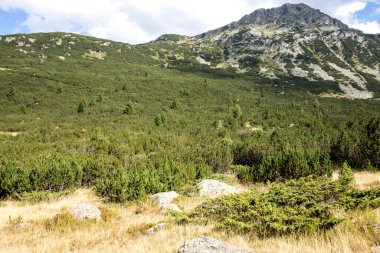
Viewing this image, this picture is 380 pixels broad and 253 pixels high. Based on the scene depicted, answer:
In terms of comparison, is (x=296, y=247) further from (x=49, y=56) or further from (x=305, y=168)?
(x=49, y=56)

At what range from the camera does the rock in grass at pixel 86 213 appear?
30.2 ft

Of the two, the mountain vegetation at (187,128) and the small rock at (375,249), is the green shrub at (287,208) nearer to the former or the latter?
the mountain vegetation at (187,128)

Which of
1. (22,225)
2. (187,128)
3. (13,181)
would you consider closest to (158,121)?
(187,128)

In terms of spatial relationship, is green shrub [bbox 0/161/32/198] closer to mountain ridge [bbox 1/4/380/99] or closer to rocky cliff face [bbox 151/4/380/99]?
mountain ridge [bbox 1/4/380/99]

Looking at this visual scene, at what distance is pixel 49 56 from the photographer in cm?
9325

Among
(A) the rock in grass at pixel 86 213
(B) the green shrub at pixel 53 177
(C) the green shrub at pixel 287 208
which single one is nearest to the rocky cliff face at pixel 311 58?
(B) the green shrub at pixel 53 177

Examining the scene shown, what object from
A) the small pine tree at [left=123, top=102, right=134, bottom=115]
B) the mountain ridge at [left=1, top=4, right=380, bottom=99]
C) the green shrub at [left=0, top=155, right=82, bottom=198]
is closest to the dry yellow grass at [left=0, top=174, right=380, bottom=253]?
the green shrub at [left=0, top=155, right=82, bottom=198]


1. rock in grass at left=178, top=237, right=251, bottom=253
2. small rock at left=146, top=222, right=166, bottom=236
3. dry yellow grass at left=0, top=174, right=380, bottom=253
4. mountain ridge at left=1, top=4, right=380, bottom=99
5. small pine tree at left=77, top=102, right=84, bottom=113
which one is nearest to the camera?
rock in grass at left=178, top=237, right=251, bottom=253

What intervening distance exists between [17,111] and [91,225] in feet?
182

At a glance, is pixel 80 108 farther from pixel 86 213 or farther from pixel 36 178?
pixel 86 213

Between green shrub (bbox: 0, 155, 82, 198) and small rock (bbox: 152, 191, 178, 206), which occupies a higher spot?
small rock (bbox: 152, 191, 178, 206)

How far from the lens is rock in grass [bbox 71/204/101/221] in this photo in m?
9.19

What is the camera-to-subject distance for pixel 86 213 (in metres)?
9.45

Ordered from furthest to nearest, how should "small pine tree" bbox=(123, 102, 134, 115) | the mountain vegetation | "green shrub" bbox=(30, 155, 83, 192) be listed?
"small pine tree" bbox=(123, 102, 134, 115) < "green shrub" bbox=(30, 155, 83, 192) < the mountain vegetation
